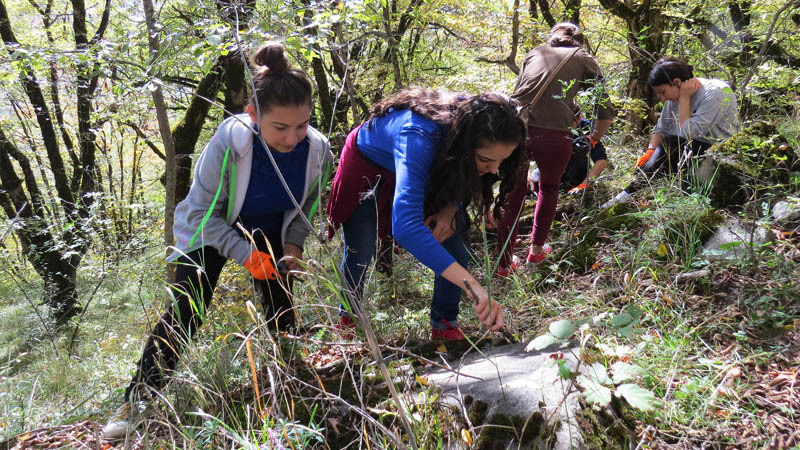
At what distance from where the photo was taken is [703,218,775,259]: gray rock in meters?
2.37

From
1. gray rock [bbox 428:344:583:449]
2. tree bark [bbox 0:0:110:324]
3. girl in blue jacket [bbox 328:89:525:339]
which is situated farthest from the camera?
tree bark [bbox 0:0:110:324]

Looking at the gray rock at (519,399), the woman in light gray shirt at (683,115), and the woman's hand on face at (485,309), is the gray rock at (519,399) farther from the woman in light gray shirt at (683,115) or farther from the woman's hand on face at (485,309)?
the woman in light gray shirt at (683,115)

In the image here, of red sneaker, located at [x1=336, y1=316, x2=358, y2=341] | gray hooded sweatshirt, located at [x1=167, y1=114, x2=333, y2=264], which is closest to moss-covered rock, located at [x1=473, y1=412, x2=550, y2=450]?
red sneaker, located at [x1=336, y1=316, x2=358, y2=341]

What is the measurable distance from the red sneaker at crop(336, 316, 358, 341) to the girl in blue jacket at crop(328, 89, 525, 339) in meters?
0.01

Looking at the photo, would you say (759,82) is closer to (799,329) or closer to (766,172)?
(766,172)

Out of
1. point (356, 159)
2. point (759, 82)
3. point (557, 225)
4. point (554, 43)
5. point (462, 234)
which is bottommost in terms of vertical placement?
point (557, 225)

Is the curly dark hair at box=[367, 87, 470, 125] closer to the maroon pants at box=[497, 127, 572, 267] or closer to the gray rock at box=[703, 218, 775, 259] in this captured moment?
the maroon pants at box=[497, 127, 572, 267]

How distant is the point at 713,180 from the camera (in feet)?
10.1

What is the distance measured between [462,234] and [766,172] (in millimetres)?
2022

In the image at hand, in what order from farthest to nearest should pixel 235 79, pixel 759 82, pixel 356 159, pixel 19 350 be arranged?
1. pixel 19 350
2. pixel 235 79
3. pixel 759 82
4. pixel 356 159

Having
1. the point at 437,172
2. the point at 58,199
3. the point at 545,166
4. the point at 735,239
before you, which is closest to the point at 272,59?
the point at 437,172

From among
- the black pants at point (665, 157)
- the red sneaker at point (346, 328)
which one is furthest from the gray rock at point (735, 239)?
the red sneaker at point (346, 328)

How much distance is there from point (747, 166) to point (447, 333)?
82.4 inches

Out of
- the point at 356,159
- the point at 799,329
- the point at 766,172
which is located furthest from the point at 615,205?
the point at 356,159
